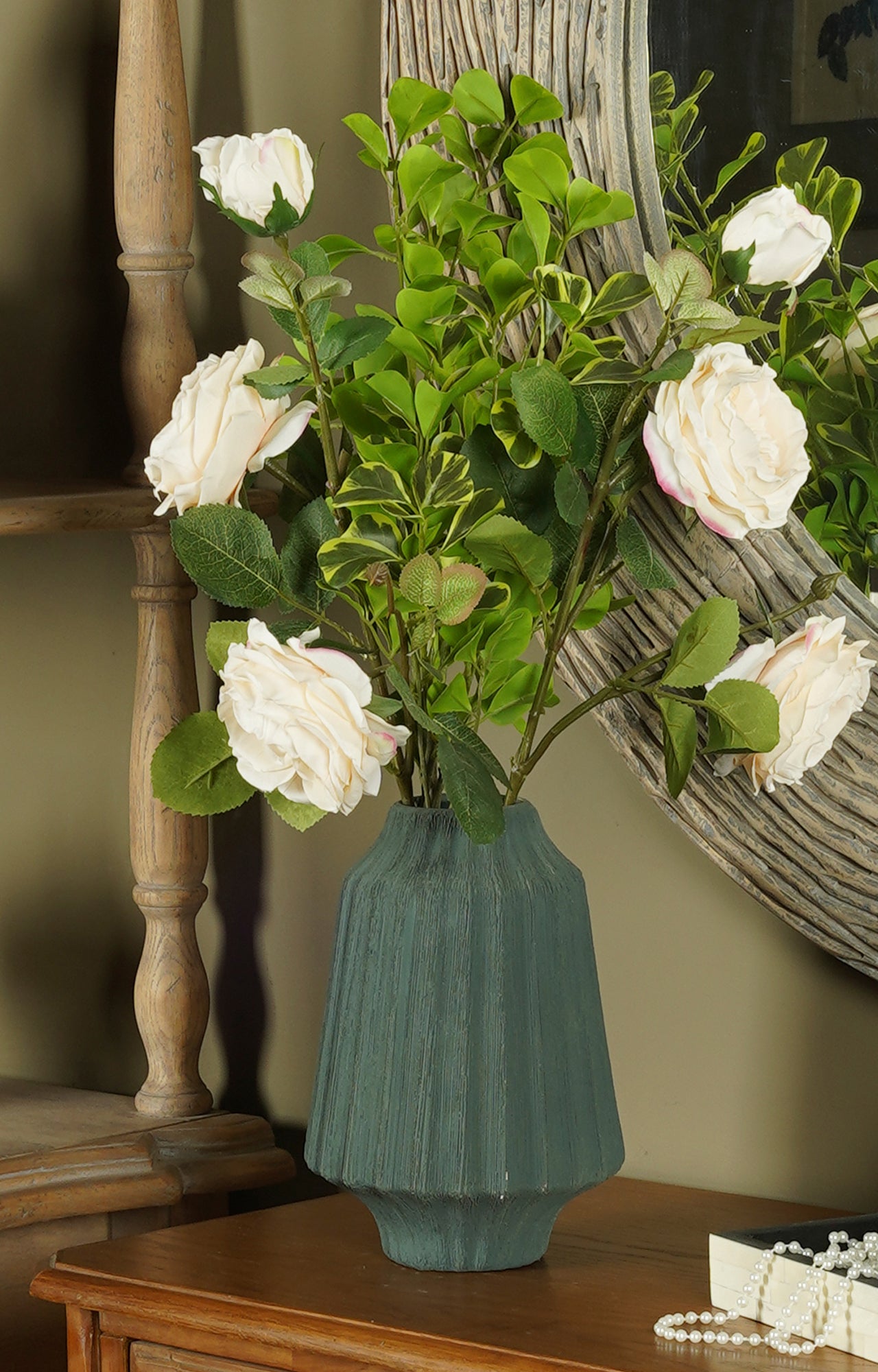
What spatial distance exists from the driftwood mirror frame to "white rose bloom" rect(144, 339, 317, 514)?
219 mm

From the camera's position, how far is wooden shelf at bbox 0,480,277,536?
1.13m

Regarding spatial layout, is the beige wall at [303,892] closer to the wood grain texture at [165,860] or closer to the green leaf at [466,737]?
the wood grain texture at [165,860]

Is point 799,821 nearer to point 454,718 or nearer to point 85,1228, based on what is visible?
point 454,718

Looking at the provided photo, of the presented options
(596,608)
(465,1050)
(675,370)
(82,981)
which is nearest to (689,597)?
(596,608)

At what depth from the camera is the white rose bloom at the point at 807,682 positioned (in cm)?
89

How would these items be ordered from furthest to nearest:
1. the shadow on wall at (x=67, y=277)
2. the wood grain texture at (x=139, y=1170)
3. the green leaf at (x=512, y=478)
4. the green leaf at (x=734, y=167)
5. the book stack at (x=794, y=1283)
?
1. the shadow on wall at (x=67, y=277)
2. the wood grain texture at (x=139, y=1170)
3. the green leaf at (x=734, y=167)
4. the green leaf at (x=512, y=478)
5. the book stack at (x=794, y=1283)

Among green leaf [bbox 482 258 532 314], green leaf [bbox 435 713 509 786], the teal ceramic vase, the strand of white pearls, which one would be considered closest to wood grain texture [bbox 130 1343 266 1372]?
the teal ceramic vase

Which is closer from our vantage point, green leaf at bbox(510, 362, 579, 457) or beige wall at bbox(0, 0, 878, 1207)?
Answer: green leaf at bbox(510, 362, 579, 457)

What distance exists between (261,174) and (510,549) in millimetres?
226

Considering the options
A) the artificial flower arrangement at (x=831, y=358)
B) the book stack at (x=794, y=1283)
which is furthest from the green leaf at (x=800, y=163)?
the book stack at (x=794, y=1283)

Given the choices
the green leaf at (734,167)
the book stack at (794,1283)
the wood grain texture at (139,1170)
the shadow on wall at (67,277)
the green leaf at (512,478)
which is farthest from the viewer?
the shadow on wall at (67,277)

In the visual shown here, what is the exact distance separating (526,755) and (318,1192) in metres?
0.52

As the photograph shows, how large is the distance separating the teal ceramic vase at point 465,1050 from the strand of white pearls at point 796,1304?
91 mm

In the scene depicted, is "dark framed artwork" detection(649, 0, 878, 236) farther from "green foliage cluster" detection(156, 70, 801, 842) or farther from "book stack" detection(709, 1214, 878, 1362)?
"book stack" detection(709, 1214, 878, 1362)
